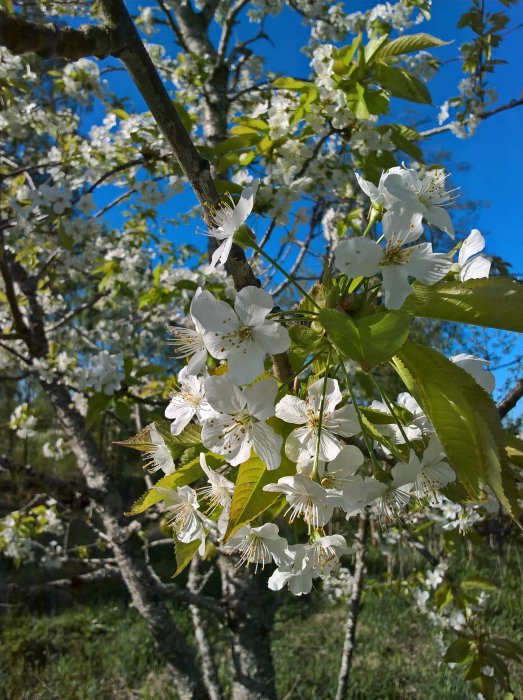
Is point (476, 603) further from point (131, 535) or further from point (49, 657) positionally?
point (49, 657)

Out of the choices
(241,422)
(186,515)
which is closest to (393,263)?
(241,422)

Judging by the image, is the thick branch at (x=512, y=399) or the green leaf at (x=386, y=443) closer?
the green leaf at (x=386, y=443)

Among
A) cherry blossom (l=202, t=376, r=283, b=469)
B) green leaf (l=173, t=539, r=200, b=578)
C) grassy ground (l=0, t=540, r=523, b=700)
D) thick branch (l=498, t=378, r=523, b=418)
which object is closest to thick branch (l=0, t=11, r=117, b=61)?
cherry blossom (l=202, t=376, r=283, b=469)

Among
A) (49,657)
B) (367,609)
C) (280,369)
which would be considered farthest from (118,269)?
(367,609)

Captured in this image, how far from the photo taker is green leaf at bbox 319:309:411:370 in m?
0.50

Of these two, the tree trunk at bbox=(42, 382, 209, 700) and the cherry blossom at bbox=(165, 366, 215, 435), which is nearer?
the cherry blossom at bbox=(165, 366, 215, 435)

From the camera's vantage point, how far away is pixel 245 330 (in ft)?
2.16

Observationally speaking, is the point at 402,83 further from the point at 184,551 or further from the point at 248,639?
the point at 248,639

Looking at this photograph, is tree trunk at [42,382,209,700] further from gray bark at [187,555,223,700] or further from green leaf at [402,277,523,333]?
green leaf at [402,277,523,333]

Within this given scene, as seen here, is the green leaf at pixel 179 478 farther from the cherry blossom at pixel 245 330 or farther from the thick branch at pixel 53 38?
the thick branch at pixel 53 38

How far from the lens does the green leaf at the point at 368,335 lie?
503 millimetres

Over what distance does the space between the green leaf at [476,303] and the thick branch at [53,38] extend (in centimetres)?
59

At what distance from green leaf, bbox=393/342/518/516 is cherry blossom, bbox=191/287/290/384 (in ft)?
0.55

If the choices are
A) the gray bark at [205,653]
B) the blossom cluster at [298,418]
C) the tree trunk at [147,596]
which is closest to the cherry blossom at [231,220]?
the blossom cluster at [298,418]
